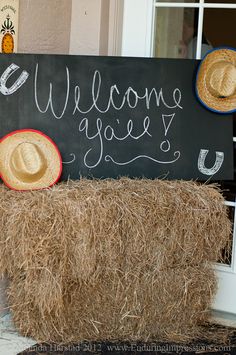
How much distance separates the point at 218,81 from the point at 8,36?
113 cm

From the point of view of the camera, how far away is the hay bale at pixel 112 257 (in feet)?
9.90

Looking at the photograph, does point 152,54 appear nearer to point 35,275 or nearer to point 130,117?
point 130,117

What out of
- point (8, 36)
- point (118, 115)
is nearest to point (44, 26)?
point (8, 36)

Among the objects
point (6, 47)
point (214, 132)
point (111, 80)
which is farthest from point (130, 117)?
point (6, 47)

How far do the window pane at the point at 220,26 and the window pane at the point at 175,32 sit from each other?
7 cm

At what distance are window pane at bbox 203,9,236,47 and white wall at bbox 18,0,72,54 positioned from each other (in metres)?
0.81

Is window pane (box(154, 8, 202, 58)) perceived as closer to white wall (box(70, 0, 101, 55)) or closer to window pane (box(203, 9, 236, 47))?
window pane (box(203, 9, 236, 47))

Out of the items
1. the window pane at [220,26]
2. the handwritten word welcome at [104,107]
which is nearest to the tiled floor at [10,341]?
the handwritten word welcome at [104,107]

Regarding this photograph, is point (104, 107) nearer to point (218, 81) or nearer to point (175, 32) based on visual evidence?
point (218, 81)

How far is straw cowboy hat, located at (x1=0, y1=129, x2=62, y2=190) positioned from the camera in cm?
321

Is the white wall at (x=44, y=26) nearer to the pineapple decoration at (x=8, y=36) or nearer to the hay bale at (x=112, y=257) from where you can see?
the pineapple decoration at (x=8, y=36)

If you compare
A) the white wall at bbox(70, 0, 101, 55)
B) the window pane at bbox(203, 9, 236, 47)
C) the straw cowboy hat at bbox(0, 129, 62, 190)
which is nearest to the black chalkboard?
the straw cowboy hat at bbox(0, 129, 62, 190)

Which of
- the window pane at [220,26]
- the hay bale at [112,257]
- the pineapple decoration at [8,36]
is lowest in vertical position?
the hay bale at [112,257]

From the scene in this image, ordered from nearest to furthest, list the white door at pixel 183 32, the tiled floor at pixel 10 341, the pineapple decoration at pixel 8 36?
1. the tiled floor at pixel 10 341
2. the pineapple decoration at pixel 8 36
3. the white door at pixel 183 32
